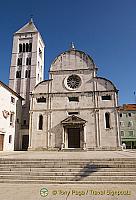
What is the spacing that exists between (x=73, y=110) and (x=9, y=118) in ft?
31.2

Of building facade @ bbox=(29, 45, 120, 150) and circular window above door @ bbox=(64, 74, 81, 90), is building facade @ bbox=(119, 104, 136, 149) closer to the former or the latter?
building facade @ bbox=(29, 45, 120, 150)

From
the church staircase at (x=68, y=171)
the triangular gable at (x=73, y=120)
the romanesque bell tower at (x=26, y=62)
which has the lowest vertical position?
the church staircase at (x=68, y=171)

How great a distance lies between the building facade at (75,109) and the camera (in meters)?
26.5

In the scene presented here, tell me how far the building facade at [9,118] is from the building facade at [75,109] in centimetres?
326

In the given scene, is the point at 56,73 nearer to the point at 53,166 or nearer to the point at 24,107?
the point at 24,107

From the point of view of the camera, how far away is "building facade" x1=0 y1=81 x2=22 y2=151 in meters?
26.0

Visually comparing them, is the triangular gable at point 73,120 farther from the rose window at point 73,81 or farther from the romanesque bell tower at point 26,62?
the romanesque bell tower at point 26,62

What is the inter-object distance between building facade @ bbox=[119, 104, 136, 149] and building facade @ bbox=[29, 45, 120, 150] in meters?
18.8

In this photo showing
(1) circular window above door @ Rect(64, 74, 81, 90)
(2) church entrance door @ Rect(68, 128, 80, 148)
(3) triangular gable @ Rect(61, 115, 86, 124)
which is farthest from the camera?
(1) circular window above door @ Rect(64, 74, 81, 90)

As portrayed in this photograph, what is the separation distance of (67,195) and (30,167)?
14.2 feet

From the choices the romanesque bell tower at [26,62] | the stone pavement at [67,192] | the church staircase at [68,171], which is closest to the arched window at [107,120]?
the romanesque bell tower at [26,62]

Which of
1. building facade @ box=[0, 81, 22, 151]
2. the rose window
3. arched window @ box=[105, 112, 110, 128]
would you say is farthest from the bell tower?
arched window @ box=[105, 112, 110, 128]

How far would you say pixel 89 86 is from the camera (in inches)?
1129

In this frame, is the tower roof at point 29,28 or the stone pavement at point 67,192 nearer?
the stone pavement at point 67,192
